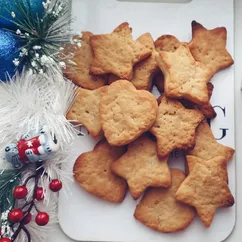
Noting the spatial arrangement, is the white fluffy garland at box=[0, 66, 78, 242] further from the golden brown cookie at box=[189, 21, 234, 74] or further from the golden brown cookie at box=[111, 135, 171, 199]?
the golden brown cookie at box=[189, 21, 234, 74]

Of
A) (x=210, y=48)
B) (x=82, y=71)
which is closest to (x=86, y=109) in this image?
(x=82, y=71)

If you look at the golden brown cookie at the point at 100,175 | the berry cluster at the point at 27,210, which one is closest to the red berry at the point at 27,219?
the berry cluster at the point at 27,210

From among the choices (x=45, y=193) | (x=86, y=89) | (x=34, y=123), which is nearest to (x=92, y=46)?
(x=86, y=89)

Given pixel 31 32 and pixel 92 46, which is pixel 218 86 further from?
pixel 31 32

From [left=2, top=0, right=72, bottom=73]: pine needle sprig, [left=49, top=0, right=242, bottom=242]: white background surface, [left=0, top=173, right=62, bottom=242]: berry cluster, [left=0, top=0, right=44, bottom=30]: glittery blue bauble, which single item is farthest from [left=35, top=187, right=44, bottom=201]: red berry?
[left=0, top=0, right=44, bottom=30]: glittery blue bauble

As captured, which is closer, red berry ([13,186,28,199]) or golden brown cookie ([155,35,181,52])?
red berry ([13,186,28,199])

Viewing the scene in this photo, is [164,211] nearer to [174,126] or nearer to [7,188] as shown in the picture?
[174,126]
